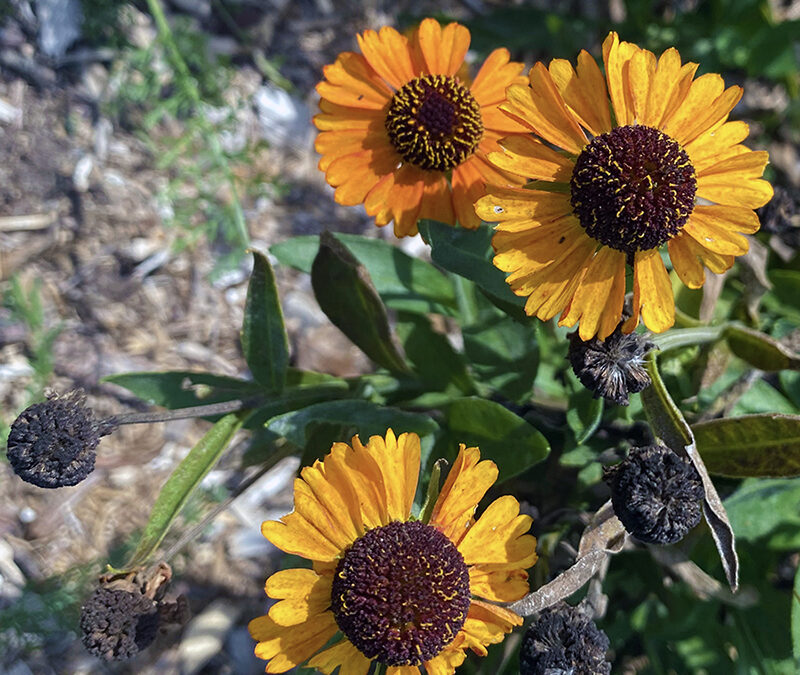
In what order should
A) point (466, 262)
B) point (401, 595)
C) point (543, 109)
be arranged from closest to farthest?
point (401, 595) < point (543, 109) < point (466, 262)

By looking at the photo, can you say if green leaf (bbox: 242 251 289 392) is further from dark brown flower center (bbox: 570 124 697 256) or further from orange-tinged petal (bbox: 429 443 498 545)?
dark brown flower center (bbox: 570 124 697 256)

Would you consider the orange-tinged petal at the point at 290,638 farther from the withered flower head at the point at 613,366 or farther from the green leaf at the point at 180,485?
the withered flower head at the point at 613,366

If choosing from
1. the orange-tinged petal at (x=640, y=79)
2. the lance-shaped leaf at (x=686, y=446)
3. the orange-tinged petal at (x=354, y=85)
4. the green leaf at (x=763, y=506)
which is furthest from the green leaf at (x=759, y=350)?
the orange-tinged petal at (x=354, y=85)

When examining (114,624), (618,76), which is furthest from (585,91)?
(114,624)

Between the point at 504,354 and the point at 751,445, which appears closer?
the point at 751,445

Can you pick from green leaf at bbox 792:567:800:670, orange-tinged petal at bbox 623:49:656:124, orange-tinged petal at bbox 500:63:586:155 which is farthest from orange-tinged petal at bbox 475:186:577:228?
green leaf at bbox 792:567:800:670

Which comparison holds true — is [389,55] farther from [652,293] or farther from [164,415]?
[164,415]

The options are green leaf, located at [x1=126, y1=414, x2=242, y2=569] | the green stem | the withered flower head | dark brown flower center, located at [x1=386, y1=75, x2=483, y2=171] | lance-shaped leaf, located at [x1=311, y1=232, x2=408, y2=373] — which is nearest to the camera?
the withered flower head
